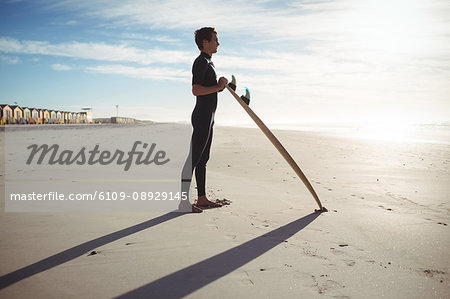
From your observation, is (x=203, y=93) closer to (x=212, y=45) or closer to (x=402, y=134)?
(x=212, y=45)

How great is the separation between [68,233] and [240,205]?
1907 millimetres

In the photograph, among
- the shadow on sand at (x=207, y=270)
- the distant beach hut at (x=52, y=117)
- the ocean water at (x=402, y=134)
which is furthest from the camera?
the distant beach hut at (x=52, y=117)

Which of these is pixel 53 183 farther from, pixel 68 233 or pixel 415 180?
pixel 415 180

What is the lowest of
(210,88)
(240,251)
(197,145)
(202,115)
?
(240,251)

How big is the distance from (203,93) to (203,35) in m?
0.70

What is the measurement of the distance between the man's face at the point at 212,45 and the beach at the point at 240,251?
6.07ft

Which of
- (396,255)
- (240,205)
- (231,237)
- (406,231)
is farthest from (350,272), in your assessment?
(240,205)

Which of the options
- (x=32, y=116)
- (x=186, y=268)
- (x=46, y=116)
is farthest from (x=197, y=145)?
(x=46, y=116)

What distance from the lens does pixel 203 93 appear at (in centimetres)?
340

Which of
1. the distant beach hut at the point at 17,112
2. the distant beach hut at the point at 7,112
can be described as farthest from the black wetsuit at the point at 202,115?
the distant beach hut at the point at 17,112

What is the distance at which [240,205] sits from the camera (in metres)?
3.79

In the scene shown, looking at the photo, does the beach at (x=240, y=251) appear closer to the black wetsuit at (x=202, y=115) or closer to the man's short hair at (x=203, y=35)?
the black wetsuit at (x=202, y=115)

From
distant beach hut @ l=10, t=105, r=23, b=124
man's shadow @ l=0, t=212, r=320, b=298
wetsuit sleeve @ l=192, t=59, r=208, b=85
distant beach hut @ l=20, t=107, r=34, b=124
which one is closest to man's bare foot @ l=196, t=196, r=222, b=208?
man's shadow @ l=0, t=212, r=320, b=298

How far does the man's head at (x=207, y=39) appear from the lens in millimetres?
3535
